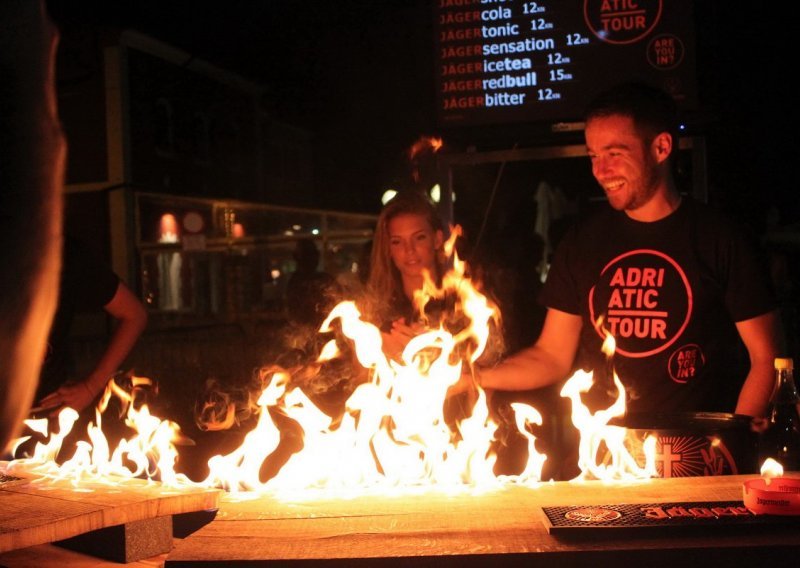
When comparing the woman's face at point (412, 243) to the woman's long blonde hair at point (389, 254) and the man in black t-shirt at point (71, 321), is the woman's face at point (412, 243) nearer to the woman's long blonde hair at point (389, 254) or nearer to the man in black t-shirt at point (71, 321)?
the woman's long blonde hair at point (389, 254)

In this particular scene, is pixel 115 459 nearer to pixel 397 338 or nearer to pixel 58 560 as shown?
pixel 58 560

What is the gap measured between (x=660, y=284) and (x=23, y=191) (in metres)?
2.62

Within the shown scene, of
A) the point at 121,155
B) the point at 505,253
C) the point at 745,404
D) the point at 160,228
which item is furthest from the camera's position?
the point at 160,228

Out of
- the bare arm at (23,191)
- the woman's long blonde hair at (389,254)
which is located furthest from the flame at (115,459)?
the bare arm at (23,191)

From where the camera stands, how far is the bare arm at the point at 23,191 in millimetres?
933

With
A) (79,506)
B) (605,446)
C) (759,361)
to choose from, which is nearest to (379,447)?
(605,446)

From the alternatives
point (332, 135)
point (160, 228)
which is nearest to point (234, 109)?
point (160, 228)

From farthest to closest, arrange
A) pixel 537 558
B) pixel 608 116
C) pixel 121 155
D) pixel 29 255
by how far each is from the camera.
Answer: pixel 121 155 < pixel 608 116 < pixel 537 558 < pixel 29 255

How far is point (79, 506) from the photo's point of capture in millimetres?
2217

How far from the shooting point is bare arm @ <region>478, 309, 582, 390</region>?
3330 millimetres

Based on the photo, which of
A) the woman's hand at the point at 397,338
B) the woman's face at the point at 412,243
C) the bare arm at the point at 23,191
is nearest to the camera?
the bare arm at the point at 23,191

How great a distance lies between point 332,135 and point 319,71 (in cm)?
1203

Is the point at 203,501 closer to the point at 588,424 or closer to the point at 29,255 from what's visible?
the point at 588,424

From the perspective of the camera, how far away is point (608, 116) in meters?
3.14
